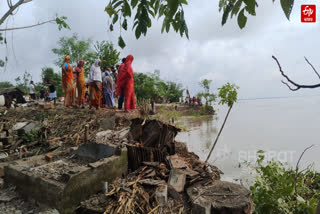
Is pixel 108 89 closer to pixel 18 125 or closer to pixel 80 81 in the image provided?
pixel 80 81

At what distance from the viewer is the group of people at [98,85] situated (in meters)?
7.95

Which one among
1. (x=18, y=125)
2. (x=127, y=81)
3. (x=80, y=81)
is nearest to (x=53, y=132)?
(x=18, y=125)

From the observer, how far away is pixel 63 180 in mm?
2607

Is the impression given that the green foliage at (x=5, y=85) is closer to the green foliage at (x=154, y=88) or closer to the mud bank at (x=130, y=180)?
the green foliage at (x=154, y=88)

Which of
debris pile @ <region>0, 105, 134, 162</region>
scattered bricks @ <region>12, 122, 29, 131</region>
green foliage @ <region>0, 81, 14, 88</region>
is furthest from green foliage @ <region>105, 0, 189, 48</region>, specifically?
green foliage @ <region>0, 81, 14, 88</region>

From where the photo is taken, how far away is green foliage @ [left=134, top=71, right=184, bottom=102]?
22.6 m

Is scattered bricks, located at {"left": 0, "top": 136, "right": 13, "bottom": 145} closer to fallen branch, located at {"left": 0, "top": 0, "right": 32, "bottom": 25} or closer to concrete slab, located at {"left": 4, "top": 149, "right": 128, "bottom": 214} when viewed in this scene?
concrete slab, located at {"left": 4, "top": 149, "right": 128, "bottom": 214}

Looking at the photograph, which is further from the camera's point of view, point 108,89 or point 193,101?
point 193,101

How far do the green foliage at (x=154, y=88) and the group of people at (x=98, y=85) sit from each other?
7.78m

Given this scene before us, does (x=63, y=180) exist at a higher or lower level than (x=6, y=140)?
lower

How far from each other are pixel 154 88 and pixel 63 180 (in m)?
21.8

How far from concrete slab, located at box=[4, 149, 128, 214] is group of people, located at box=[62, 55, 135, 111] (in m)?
4.82

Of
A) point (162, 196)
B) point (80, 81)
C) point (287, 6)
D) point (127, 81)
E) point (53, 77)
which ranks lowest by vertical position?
point (162, 196)

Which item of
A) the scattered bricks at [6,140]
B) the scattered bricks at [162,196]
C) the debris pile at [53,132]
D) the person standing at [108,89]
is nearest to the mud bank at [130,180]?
the scattered bricks at [162,196]
